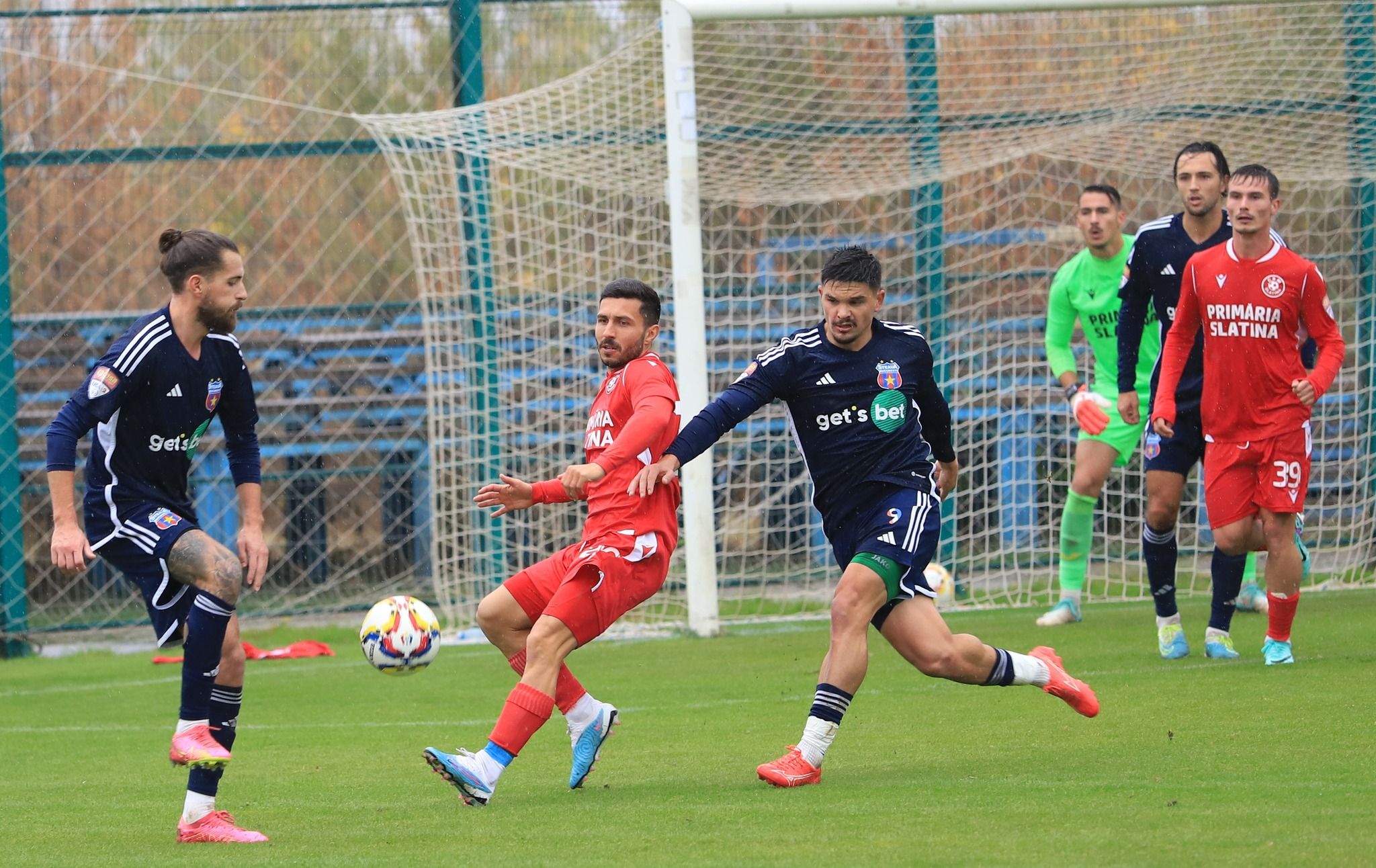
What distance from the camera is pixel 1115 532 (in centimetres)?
1163

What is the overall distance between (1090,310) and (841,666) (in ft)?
15.8

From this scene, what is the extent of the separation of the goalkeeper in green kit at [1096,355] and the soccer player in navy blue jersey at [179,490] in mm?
5360

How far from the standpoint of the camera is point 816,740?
5.21 m

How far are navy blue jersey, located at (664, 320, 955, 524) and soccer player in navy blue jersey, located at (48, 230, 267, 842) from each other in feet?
5.53

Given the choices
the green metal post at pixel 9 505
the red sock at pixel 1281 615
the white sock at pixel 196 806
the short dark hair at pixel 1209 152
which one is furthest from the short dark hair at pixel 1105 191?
the green metal post at pixel 9 505

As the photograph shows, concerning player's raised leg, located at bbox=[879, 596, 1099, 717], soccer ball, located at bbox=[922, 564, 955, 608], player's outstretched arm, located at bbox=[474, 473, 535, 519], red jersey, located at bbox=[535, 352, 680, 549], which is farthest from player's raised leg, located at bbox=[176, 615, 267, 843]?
soccer ball, located at bbox=[922, 564, 955, 608]

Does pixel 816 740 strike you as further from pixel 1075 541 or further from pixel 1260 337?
pixel 1075 541

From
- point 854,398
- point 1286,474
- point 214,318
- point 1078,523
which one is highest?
point 214,318

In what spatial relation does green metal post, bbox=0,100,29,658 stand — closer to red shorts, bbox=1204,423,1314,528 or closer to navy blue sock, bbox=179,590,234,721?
navy blue sock, bbox=179,590,234,721

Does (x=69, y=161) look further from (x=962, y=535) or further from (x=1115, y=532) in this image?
(x=1115, y=532)

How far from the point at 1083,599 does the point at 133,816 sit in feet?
24.7

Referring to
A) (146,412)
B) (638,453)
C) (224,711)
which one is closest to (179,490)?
(146,412)

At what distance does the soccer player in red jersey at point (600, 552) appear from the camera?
5.26 m

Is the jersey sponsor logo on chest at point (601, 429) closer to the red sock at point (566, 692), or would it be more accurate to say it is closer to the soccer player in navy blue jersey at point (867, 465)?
the soccer player in navy blue jersey at point (867, 465)
